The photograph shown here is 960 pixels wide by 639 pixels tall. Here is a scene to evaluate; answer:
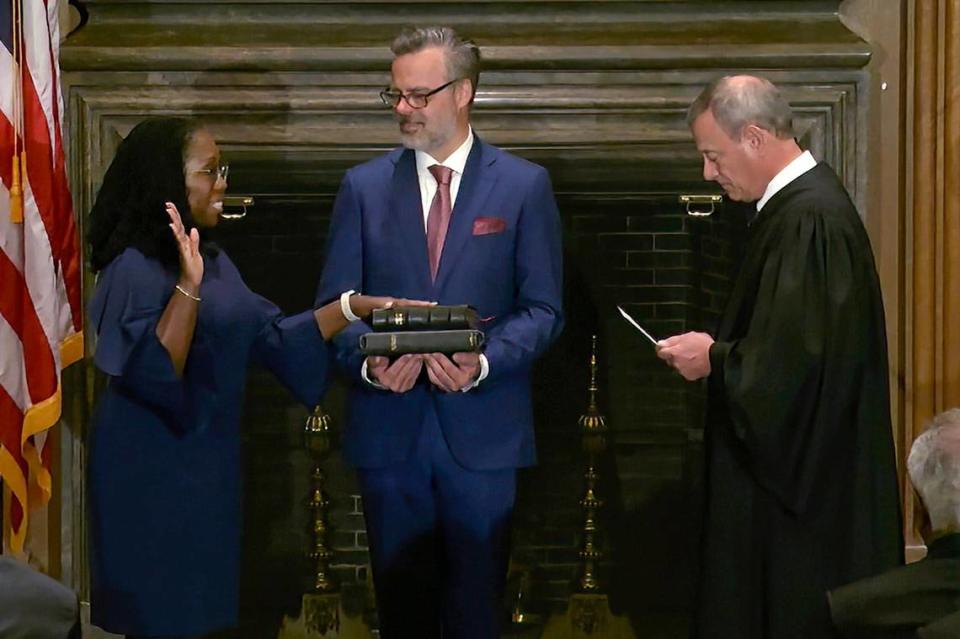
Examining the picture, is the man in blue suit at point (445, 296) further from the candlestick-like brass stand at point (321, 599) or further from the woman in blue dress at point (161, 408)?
the candlestick-like brass stand at point (321, 599)

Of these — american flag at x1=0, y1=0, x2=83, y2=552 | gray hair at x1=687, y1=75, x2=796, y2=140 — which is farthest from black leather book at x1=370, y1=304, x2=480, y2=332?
american flag at x1=0, y1=0, x2=83, y2=552

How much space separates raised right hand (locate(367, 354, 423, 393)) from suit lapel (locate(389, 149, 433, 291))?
23 cm

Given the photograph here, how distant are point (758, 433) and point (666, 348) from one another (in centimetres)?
33

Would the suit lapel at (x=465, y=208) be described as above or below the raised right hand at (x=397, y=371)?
above

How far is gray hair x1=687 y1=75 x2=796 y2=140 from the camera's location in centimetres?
438

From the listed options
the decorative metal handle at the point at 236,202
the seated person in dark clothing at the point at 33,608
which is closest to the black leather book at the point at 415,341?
the seated person in dark clothing at the point at 33,608

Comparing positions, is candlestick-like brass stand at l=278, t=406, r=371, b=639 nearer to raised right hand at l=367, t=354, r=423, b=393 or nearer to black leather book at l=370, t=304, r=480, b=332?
raised right hand at l=367, t=354, r=423, b=393

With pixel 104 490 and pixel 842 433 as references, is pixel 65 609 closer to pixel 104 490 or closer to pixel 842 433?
pixel 104 490

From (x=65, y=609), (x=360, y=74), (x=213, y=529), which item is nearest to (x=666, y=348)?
(x=213, y=529)

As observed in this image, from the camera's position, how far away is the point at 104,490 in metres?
4.43

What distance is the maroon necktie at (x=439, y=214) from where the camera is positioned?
4555 millimetres

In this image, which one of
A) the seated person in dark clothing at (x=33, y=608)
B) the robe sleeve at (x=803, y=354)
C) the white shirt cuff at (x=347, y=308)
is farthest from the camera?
the white shirt cuff at (x=347, y=308)

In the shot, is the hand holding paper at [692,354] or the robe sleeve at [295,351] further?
the robe sleeve at [295,351]

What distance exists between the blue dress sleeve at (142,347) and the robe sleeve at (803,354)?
130 centimetres
